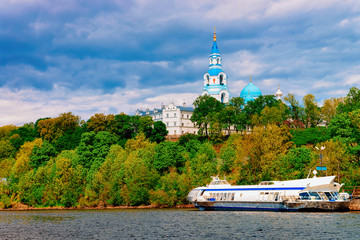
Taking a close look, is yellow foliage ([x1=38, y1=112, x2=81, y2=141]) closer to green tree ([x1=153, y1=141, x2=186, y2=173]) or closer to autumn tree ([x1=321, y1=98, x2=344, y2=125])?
green tree ([x1=153, y1=141, x2=186, y2=173])

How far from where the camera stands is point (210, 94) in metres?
191

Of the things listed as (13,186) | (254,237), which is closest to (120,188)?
(13,186)

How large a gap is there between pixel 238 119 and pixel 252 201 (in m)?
74.2

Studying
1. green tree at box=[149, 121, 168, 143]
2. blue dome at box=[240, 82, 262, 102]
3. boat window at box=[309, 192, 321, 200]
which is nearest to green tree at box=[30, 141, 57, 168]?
green tree at box=[149, 121, 168, 143]

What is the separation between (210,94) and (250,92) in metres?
18.1

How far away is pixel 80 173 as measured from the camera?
106562 mm

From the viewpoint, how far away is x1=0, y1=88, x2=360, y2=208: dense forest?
281 ft

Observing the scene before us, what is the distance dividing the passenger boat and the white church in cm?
10604

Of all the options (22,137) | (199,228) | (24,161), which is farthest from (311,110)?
(22,137)

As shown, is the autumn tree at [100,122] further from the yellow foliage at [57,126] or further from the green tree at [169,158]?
the green tree at [169,158]

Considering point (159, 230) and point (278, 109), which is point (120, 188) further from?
point (278, 109)

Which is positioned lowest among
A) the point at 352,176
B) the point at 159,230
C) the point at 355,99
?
the point at 159,230

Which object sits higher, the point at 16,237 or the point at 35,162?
the point at 35,162

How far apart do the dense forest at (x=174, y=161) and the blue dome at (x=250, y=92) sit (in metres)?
38.6
